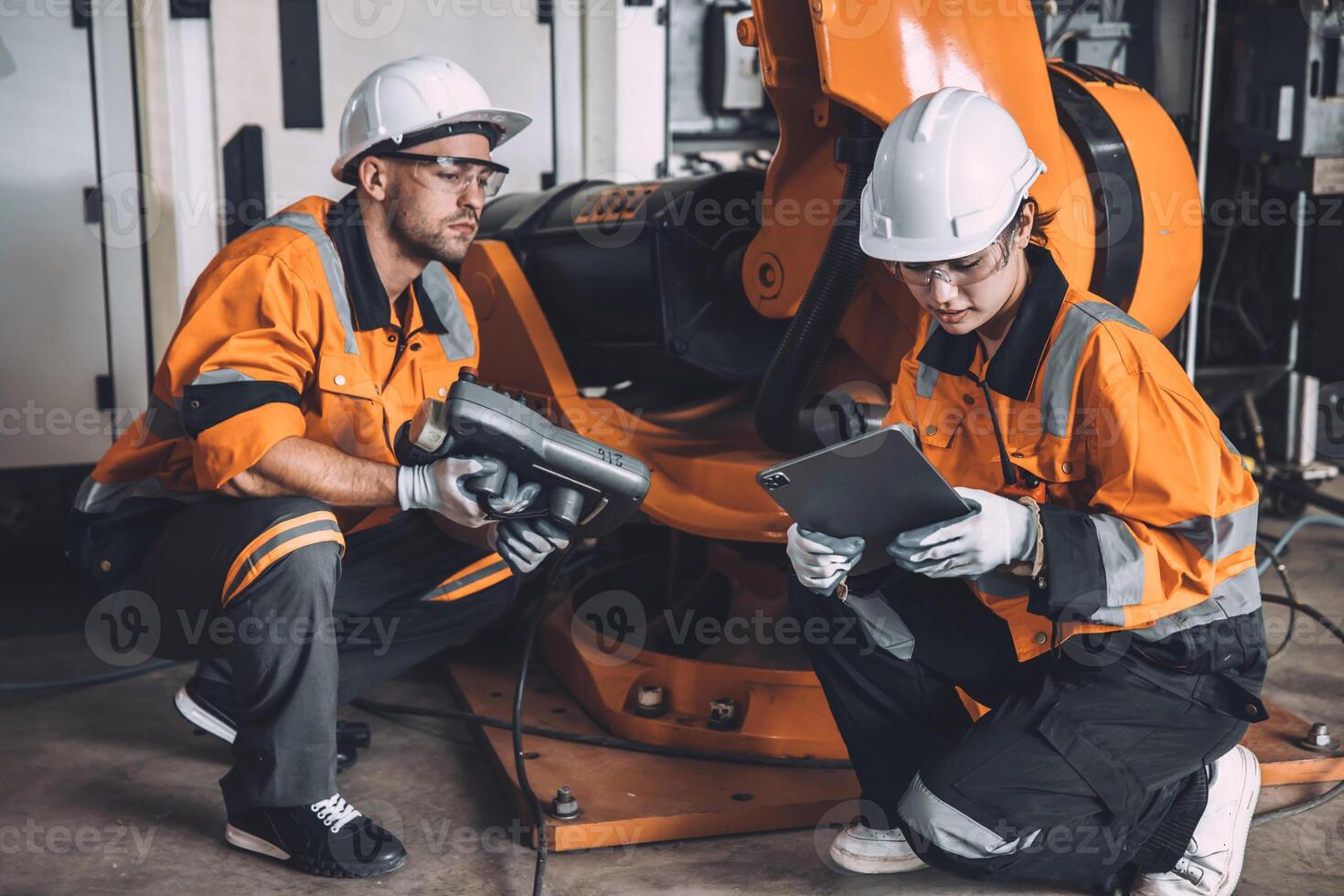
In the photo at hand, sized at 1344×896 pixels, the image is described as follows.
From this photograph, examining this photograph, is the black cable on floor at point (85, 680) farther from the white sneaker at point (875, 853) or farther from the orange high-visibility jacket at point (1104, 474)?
the orange high-visibility jacket at point (1104, 474)

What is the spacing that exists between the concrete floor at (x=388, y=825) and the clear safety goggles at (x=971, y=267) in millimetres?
917

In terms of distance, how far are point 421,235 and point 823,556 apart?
1.03 metres

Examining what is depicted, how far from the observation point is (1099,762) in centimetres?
181

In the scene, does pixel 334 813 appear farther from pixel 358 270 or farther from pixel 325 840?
pixel 358 270

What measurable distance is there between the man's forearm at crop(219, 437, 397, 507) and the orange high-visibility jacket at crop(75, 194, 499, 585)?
29mm

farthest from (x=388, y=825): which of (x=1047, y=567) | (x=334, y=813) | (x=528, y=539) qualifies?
(x=1047, y=567)

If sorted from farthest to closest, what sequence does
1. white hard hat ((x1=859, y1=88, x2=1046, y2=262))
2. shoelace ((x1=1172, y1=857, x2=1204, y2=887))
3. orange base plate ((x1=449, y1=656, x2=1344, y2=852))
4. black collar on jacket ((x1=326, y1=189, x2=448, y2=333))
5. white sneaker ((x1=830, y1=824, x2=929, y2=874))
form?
1. black collar on jacket ((x1=326, y1=189, x2=448, y2=333))
2. orange base plate ((x1=449, y1=656, x2=1344, y2=852))
3. white sneaker ((x1=830, y1=824, x2=929, y2=874))
4. shoelace ((x1=1172, y1=857, x2=1204, y2=887))
5. white hard hat ((x1=859, y1=88, x2=1046, y2=262))

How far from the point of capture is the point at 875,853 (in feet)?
6.71

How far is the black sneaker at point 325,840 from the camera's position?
2.09 m

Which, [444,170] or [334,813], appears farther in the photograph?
[444,170]

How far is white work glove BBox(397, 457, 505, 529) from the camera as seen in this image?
2080mm

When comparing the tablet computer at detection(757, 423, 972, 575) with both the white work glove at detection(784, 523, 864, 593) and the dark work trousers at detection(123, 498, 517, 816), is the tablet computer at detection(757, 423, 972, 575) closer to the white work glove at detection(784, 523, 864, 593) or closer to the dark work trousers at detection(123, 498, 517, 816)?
the white work glove at detection(784, 523, 864, 593)

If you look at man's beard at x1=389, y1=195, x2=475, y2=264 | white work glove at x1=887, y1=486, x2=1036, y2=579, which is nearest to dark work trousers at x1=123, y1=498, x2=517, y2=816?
man's beard at x1=389, y1=195, x2=475, y2=264

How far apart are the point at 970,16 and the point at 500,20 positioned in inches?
79.5
